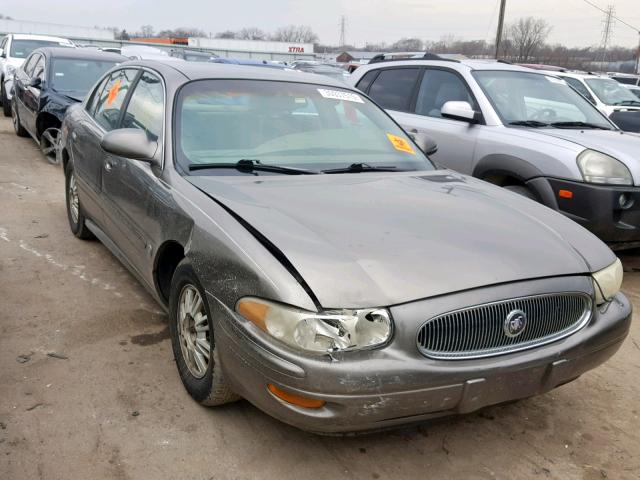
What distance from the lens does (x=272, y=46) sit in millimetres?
65375

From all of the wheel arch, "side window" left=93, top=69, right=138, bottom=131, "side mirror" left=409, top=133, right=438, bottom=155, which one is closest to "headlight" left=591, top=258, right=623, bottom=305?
"side mirror" left=409, top=133, right=438, bottom=155

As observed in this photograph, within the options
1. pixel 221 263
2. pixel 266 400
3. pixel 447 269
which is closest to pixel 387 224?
pixel 447 269

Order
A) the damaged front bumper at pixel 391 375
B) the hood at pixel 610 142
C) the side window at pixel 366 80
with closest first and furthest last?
the damaged front bumper at pixel 391 375 → the hood at pixel 610 142 → the side window at pixel 366 80

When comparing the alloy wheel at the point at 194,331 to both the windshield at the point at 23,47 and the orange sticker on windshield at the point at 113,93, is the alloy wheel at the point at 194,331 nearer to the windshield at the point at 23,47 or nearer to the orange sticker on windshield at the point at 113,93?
the orange sticker on windshield at the point at 113,93

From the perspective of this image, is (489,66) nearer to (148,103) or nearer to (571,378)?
(148,103)

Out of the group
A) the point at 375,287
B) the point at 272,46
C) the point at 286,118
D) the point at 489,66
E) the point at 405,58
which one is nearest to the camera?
the point at 375,287

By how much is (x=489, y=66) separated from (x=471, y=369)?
15.7ft

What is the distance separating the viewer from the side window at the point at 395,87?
687 cm

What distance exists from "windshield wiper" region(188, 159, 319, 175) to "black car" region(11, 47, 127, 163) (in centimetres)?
579

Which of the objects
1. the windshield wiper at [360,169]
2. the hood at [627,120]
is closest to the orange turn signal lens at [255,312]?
the windshield wiper at [360,169]

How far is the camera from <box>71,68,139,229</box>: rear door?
4.47 meters

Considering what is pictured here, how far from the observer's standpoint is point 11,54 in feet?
45.3

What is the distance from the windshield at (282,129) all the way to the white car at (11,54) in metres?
10.6

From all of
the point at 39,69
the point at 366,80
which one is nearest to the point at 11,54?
the point at 39,69
